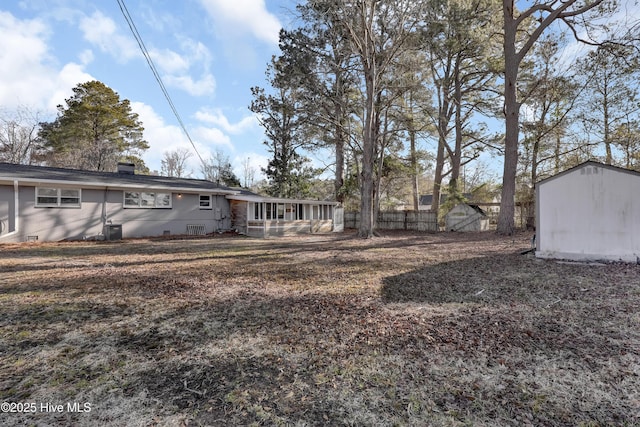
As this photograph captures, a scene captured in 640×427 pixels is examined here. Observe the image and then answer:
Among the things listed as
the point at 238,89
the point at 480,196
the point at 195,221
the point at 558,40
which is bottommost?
the point at 195,221

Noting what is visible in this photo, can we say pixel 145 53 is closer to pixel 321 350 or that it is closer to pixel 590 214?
pixel 321 350

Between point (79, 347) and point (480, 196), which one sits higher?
point (480, 196)

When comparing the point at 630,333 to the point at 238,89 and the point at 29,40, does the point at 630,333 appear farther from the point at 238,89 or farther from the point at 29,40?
the point at 238,89

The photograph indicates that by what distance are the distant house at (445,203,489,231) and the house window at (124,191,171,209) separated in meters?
16.1

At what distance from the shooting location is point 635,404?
205cm

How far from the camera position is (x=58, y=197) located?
1185 cm

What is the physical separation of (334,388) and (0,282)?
664 cm

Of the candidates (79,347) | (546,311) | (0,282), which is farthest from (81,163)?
(546,311)

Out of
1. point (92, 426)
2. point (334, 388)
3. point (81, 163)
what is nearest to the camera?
point (92, 426)

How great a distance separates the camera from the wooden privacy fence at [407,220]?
19.0 metres

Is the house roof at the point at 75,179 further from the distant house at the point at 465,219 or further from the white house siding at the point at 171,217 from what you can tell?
the distant house at the point at 465,219

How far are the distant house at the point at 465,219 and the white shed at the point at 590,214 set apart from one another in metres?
10.6

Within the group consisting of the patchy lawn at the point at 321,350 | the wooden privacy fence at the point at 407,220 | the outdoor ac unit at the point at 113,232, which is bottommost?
the patchy lawn at the point at 321,350

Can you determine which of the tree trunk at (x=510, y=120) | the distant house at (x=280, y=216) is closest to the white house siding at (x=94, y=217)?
the distant house at (x=280, y=216)
